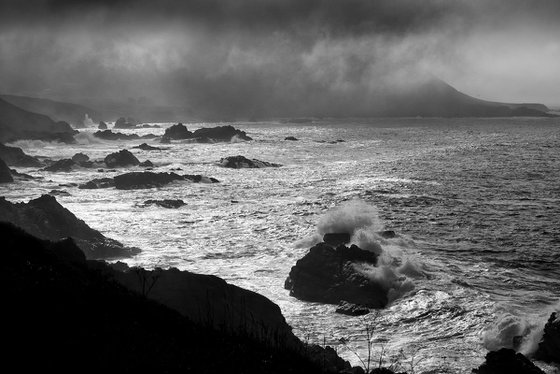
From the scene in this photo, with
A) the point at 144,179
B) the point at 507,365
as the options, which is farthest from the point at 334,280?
the point at 144,179

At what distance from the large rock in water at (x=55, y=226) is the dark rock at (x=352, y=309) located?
55.7ft

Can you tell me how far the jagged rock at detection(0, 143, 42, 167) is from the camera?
3863 inches

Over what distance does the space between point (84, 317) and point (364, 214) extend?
3281 cm

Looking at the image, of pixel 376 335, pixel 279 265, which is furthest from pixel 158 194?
pixel 376 335

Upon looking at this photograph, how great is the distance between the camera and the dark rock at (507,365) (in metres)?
21.1

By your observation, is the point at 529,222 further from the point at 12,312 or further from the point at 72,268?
the point at 12,312

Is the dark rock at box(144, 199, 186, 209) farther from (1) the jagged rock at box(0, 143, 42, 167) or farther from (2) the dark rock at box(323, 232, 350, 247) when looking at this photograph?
(1) the jagged rock at box(0, 143, 42, 167)

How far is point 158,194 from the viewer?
71.2m

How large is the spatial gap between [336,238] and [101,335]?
29.5m

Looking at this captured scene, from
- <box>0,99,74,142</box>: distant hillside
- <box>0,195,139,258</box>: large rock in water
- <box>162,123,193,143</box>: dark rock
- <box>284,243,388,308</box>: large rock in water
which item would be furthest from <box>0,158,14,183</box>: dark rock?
<box>162,123,193,143</box>: dark rock

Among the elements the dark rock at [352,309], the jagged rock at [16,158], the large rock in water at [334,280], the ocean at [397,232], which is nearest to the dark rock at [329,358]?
the ocean at [397,232]

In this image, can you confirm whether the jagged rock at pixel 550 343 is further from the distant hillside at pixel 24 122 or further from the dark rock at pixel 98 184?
the distant hillside at pixel 24 122

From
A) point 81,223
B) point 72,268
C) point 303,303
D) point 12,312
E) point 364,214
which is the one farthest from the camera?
point 364,214

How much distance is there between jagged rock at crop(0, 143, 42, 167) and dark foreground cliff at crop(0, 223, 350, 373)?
278 ft
